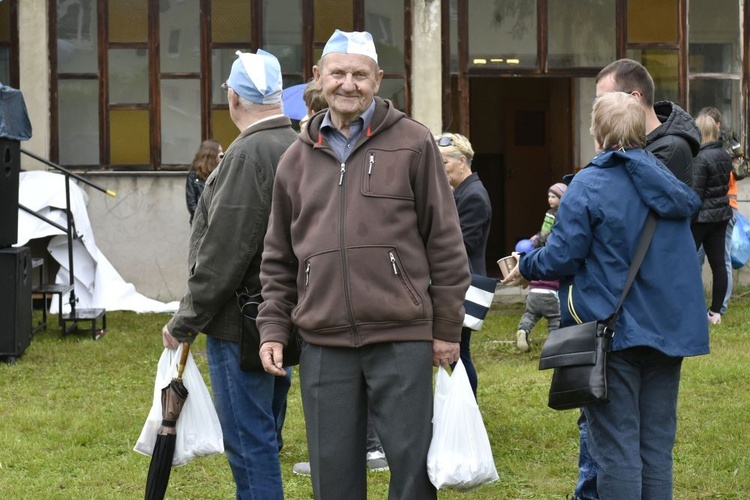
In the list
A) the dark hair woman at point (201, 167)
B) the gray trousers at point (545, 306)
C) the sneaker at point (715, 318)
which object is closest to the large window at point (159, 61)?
the dark hair woman at point (201, 167)

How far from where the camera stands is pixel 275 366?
4.29 meters

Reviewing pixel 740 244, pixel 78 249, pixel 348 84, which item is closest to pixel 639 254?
pixel 348 84

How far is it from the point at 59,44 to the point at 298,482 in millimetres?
8583

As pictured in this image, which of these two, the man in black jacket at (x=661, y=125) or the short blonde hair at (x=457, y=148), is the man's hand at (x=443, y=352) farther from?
the short blonde hair at (x=457, y=148)

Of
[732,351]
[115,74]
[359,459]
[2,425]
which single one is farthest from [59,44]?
[359,459]

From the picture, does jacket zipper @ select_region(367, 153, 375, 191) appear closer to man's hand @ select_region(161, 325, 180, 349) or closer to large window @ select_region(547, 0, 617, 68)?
man's hand @ select_region(161, 325, 180, 349)

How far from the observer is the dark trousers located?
1148cm

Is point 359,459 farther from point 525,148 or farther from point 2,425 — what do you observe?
point 525,148

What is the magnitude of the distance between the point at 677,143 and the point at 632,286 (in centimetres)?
71

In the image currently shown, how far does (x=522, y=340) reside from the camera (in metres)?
10.2

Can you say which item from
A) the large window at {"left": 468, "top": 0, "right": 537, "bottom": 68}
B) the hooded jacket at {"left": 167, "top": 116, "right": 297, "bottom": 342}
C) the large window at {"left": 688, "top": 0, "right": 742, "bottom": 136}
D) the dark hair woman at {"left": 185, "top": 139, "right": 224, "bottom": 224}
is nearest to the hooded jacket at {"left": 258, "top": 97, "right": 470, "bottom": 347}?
the hooded jacket at {"left": 167, "top": 116, "right": 297, "bottom": 342}

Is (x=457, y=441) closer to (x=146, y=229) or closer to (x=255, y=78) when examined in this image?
(x=255, y=78)

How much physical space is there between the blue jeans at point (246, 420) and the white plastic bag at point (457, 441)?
2.85ft

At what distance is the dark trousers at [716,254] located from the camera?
11.5m
